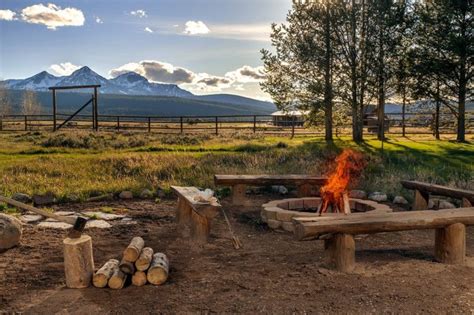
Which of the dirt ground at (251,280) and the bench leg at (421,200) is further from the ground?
the bench leg at (421,200)

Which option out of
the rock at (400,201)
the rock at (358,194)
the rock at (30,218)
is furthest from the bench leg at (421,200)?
the rock at (30,218)

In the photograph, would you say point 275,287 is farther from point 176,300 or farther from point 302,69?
point 302,69

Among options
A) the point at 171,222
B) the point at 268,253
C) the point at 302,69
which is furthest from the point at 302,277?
the point at 302,69

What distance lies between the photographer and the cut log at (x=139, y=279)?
4.80 meters

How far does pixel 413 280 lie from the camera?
499 centimetres

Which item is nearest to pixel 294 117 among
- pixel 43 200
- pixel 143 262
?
pixel 43 200

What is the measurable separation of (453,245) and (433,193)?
290 cm

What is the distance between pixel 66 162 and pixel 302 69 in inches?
529

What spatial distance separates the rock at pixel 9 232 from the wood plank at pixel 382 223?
3.63 meters

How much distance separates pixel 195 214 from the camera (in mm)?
6492

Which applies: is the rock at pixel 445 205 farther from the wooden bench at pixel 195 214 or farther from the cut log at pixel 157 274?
the cut log at pixel 157 274

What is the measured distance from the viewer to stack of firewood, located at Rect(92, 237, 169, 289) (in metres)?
4.71

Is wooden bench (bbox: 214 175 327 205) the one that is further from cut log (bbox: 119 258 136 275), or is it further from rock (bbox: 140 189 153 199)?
cut log (bbox: 119 258 136 275)

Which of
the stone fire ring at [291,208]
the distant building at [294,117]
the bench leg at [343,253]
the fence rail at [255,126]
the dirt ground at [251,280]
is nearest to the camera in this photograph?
the dirt ground at [251,280]
